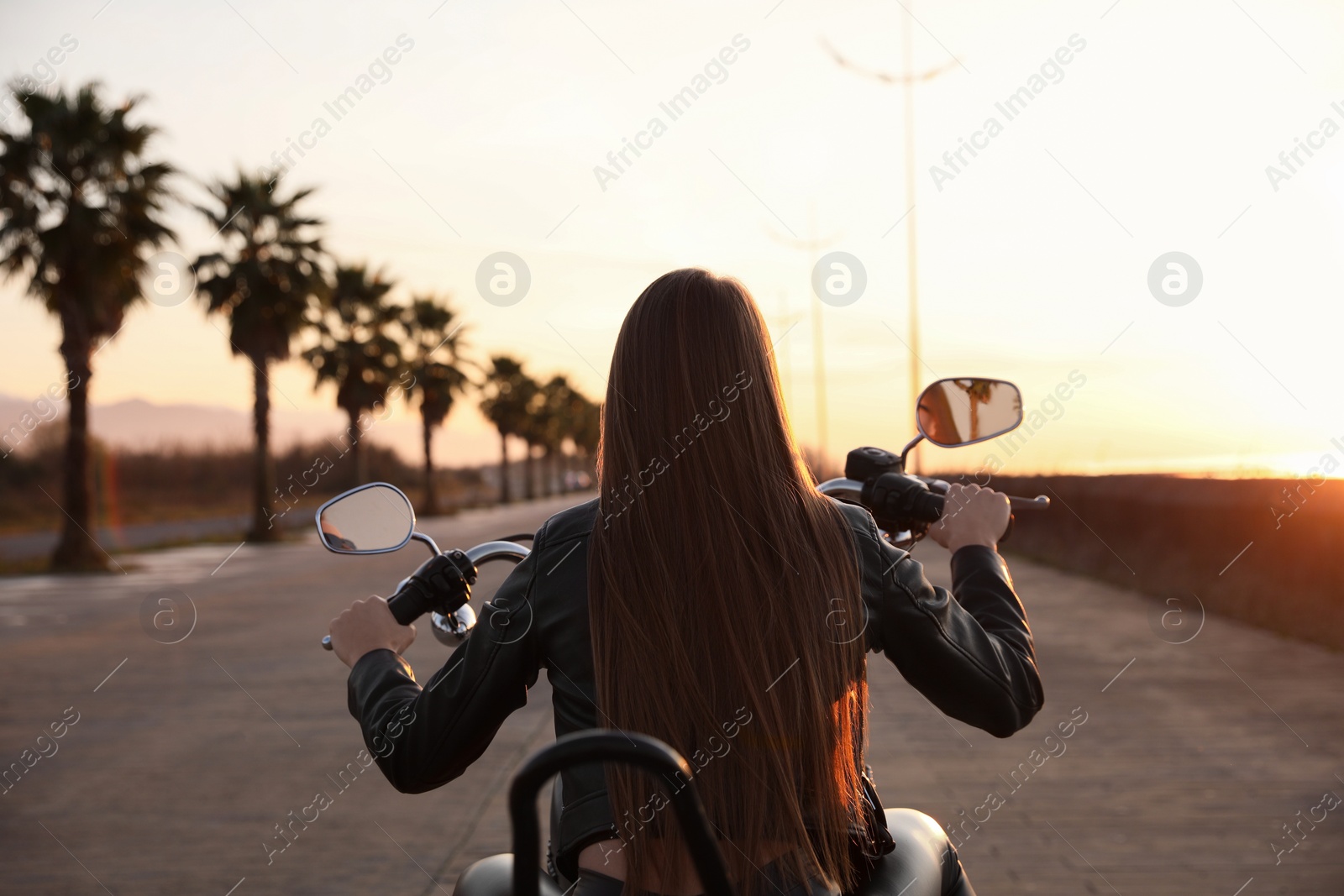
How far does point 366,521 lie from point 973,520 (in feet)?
3.71

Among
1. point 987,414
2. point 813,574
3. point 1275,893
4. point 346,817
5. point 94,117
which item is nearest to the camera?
point 813,574

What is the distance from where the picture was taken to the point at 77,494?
23438mm

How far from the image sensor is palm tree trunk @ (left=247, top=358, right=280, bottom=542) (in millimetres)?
31656

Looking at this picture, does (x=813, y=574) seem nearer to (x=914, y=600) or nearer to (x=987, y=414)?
(x=914, y=600)

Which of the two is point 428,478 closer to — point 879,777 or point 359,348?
point 359,348

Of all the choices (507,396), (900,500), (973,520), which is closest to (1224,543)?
(900,500)

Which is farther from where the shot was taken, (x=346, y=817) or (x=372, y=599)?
(x=346, y=817)

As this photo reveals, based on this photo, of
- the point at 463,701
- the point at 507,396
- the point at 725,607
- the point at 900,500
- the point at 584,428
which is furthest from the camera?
the point at 584,428

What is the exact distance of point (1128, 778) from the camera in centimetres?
520

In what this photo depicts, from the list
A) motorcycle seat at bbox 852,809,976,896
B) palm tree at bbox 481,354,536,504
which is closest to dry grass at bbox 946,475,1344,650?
motorcycle seat at bbox 852,809,976,896

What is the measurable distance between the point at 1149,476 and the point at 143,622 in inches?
486

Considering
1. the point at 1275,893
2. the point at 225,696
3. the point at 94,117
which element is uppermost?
the point at 94,117

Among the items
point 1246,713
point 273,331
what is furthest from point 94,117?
point 1246,713

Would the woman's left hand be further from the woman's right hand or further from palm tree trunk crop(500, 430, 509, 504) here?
palm tree trunk crop(500, 430, 509, 504)
